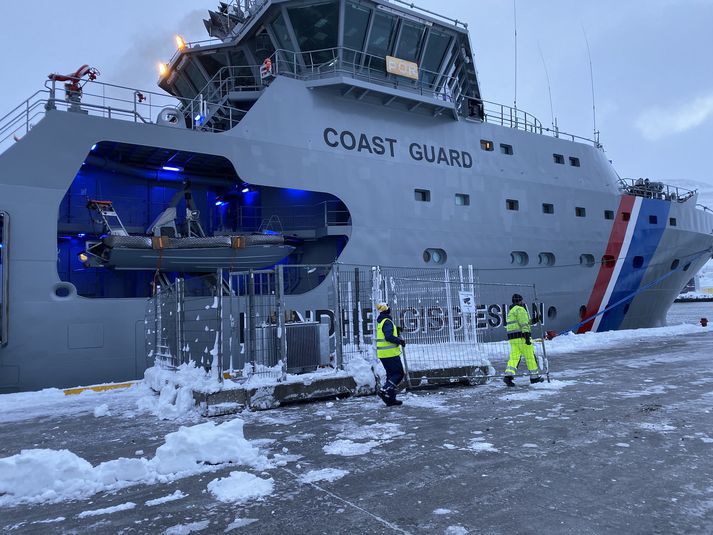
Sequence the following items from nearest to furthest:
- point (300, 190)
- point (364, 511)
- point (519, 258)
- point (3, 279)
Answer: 1. point (364, 511)
2. point (3, 279)
3. point (300, 190)
4. point (519, 258)

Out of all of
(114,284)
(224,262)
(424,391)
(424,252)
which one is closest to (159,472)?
(424,391)

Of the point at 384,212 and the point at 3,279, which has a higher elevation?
the point at 384,212

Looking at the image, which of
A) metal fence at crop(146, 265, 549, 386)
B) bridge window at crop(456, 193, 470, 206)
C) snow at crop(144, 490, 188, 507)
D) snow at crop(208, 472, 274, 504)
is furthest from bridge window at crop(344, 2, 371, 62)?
snow at crop(144, 490, 188, 507)

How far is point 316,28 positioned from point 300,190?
4.53 meters

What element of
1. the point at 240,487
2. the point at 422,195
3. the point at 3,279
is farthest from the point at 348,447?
the point at 422,195

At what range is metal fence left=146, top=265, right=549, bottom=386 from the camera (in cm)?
751

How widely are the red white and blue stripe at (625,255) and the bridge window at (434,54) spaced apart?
818 centimetres

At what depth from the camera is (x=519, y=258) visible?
50.2ft

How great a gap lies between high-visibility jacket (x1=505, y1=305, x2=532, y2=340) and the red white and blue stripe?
892 centimetres

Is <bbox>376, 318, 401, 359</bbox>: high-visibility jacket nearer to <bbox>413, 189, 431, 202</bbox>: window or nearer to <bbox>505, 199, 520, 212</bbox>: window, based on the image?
<bbox>413, 189, 431, 202</bbox>: window

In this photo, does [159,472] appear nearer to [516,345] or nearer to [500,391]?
[500,391]

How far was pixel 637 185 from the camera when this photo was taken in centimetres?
1964

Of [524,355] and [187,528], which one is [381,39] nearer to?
[524,355]

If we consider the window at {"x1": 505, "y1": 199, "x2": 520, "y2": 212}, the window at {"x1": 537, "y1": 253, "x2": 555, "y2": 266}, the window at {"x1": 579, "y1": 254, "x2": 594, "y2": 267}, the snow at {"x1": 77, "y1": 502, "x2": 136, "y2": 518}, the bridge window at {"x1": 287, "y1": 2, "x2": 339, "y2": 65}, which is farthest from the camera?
the window at {"x1": 579, "y1": 254, "x2": 594, "y2": 267}
